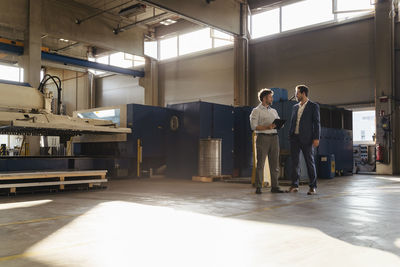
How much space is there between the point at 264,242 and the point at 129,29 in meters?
15.2

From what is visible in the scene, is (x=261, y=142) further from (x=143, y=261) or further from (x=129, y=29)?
(x=129, y=29)

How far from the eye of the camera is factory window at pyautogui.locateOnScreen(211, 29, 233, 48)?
15086 mm

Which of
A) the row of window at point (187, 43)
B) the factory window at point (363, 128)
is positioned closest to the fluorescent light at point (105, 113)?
the row of window at point (187, 43)

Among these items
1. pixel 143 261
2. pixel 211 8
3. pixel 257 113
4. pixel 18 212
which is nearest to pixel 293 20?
pixel 211 8

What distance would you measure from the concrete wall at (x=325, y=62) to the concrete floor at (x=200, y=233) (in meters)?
8.10

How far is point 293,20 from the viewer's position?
13.4m

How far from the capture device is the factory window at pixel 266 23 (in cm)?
1388

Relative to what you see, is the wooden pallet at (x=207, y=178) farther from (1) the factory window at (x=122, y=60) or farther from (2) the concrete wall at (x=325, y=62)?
(1) the factory window at (x=122, y=60)

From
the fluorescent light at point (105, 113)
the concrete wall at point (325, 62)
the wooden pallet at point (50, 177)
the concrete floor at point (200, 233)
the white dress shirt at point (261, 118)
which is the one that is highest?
the concrete wall at point (325, 62)

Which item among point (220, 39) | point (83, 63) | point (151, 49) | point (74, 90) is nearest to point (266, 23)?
point (220, 39)

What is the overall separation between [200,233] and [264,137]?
10.1 feet

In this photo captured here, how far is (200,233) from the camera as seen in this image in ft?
9.25

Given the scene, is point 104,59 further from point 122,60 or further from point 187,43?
point 187,43

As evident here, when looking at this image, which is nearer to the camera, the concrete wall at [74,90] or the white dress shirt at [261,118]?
the white dress shirt at [261,118]
